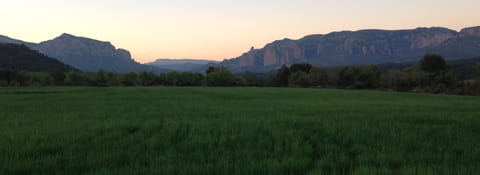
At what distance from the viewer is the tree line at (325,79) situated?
262 feet

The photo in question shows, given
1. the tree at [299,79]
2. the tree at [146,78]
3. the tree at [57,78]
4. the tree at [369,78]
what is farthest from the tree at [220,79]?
the tree at [57,78]

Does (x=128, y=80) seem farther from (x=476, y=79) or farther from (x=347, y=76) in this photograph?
(x=476, y=79)

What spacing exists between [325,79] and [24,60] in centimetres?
14184

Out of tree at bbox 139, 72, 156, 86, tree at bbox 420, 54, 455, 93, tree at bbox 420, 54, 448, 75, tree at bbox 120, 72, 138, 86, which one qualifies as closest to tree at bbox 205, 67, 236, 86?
tree at bbox 139, 72, 156, 86

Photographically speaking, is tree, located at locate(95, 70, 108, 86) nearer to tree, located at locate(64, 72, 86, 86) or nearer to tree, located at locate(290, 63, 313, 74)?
tree, located at locate(64, 72, 86, 86)

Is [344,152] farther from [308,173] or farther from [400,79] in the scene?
[400,79]

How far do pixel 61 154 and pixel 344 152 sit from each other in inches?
235

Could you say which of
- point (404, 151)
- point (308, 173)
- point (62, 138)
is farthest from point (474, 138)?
point (62, 138)

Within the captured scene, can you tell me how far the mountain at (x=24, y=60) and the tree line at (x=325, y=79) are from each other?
1829 inches

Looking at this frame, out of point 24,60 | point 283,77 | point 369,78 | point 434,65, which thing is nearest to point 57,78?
point 24,60

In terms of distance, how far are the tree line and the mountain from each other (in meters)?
46.5

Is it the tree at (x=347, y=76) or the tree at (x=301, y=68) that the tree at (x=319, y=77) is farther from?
the tree at (x=301, y=68)

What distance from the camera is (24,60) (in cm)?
16875

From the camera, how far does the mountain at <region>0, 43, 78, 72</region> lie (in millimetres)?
158250
